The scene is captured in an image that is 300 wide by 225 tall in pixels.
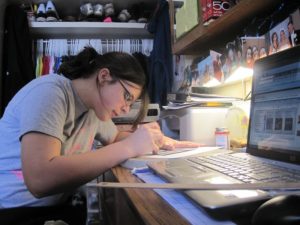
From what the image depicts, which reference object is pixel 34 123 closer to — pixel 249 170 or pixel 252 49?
pixel 249 170

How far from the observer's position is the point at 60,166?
794 millimetres

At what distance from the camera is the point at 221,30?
1.32 m

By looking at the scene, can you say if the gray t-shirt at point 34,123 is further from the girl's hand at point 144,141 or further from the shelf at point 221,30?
the shelf at point 221,30

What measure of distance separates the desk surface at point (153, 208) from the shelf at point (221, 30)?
70 centimetres

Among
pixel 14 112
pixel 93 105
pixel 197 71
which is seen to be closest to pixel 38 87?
pixel 14 112

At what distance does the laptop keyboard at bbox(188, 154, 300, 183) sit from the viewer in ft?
1.79

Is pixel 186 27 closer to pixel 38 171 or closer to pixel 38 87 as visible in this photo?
pixel 38 87

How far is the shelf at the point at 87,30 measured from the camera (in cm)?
249

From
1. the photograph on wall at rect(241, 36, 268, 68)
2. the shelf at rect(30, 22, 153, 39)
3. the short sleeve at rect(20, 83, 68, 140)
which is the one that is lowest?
the short sleeve at rect(20, 83, 68, 140)

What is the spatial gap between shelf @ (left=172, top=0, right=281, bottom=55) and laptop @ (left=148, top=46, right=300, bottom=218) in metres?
0.21

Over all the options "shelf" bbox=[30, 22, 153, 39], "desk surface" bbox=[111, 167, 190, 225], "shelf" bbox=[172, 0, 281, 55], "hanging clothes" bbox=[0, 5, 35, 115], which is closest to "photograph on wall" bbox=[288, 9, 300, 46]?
A: "shelf" bbox=[172, 0, 281, 55]

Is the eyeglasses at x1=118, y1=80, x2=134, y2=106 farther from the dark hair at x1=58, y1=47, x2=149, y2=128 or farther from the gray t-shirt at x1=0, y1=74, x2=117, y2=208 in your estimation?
the gray t-shirt at x1=0, y1=74, x2=117, y2=208

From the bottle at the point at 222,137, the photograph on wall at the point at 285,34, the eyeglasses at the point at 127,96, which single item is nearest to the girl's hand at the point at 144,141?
the eyeglasses at the point at 127,96

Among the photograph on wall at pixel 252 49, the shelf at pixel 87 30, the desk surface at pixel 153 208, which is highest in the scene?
the shelf at pixel 87 30
